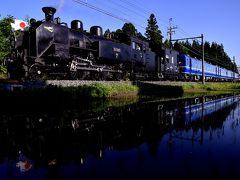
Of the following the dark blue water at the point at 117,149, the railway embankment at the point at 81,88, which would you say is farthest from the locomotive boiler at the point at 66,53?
the dark blue water at the point at 117,149

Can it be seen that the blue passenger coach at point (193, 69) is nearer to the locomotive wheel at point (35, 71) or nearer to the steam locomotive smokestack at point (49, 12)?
the steam locomotive smokestack at point (49, 12)

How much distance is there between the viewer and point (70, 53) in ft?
62.6

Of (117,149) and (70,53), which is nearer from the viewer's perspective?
(117,149)

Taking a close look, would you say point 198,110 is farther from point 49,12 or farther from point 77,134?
point 49,12

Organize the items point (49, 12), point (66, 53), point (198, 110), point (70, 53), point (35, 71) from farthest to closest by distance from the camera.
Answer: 1. point (70, 53)
2. point (66, 53)
3. point (49, 12)
4. point (35, 71)
5. point (198, 110)

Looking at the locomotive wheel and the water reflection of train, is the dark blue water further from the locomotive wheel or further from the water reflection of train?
the locomotive wheel

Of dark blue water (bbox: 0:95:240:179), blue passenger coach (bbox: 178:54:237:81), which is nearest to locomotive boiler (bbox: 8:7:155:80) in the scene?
dark blue water (bbox: 0:95:240:179)

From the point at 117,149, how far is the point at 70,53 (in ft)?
46.4

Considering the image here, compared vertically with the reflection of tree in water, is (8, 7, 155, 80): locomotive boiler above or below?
above

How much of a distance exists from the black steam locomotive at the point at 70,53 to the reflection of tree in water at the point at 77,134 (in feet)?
23.9

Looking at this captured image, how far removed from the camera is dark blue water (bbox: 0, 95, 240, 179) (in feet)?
14.2

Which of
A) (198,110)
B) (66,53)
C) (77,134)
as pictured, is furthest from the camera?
(66,53)

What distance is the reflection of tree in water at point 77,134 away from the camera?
17.6 feet

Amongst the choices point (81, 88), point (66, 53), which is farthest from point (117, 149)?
point (66, 53)
